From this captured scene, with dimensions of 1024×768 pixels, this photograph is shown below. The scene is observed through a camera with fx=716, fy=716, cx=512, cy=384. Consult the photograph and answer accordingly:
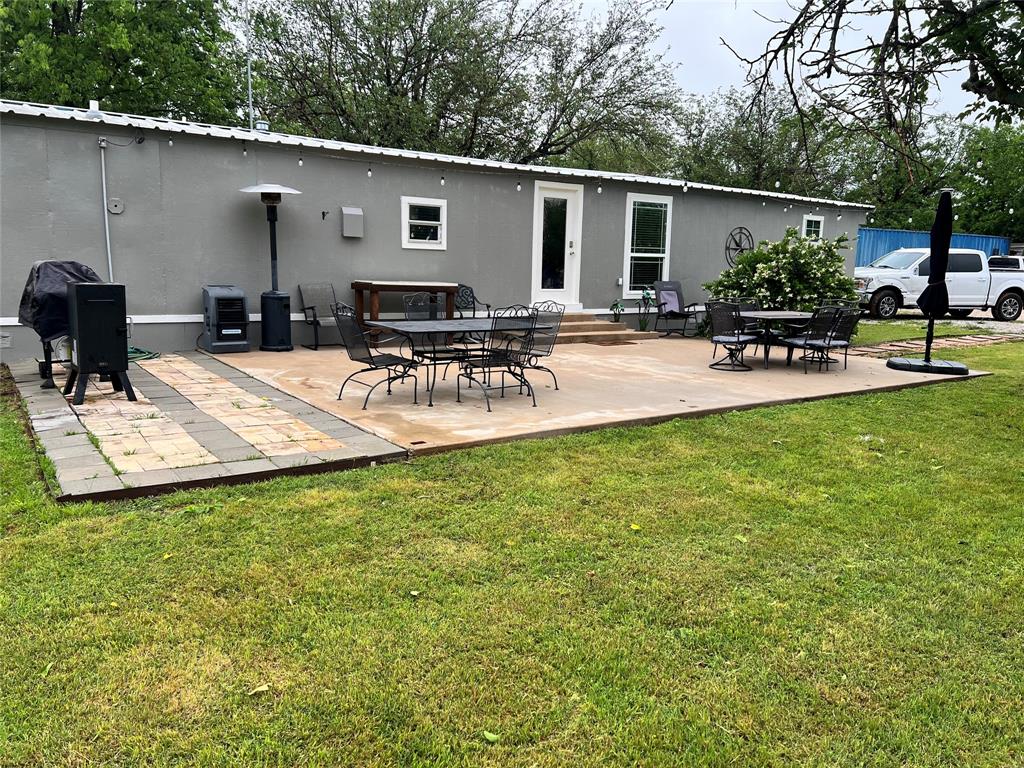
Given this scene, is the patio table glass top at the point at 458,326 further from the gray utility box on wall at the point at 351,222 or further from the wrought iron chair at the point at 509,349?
the gray utility box on wall at the point at 351,222

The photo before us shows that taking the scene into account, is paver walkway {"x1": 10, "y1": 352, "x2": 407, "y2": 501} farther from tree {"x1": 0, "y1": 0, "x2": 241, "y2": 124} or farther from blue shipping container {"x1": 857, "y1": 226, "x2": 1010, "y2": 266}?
blue shipping container {"x1": 857, "y1": 226, "x2": 1010, "y2": 266}

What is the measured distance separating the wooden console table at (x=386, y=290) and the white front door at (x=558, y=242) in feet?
6.21

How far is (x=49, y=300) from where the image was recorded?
5840 millimetres

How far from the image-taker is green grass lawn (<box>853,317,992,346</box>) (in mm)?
12203

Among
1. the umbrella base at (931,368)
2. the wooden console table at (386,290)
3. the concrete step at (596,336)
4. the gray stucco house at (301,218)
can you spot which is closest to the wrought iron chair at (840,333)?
the umbrella base at (931,368)

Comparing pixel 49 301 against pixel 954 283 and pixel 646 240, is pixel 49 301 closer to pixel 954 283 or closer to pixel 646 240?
pixel 646 240

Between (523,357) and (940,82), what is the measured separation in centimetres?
371

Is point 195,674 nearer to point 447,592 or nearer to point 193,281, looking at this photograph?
point 447,592

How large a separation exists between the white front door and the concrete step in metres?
0.90

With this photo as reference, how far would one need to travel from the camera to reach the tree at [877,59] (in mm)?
4434

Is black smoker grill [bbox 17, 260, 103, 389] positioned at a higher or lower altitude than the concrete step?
higher

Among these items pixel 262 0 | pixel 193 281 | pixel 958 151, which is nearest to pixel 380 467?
pixel 193 281

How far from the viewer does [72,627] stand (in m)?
2.41

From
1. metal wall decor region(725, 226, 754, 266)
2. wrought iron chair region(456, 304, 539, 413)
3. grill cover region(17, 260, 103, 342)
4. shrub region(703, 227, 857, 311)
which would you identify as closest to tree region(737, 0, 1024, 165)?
wrought iron chair region(456, 304, 539, 413)
